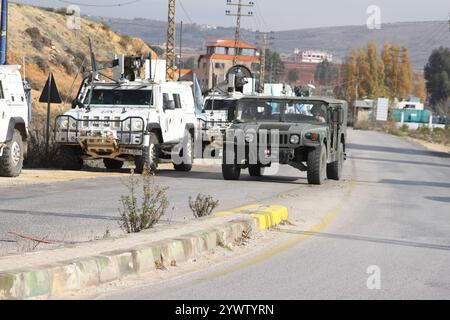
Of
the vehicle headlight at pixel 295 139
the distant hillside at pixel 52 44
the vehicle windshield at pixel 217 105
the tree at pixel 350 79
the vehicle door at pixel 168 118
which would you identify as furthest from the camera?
the tree at pixel 350 79

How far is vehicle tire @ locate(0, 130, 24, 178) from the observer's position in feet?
67.1

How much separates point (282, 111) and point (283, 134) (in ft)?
3.93

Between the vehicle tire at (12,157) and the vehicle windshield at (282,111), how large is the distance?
516 cm

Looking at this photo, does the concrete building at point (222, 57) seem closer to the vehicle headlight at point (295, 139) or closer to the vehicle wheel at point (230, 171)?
the vehicle wheel at point (230, 171)

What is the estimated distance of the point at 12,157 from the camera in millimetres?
20672

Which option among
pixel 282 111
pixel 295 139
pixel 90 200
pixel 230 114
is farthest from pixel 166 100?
pixel 90 200

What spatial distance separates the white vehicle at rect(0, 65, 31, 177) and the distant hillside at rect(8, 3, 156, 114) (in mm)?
30374

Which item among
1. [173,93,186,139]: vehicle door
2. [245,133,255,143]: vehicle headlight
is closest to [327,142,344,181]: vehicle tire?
[245,133,255,143]: vehicle headlight

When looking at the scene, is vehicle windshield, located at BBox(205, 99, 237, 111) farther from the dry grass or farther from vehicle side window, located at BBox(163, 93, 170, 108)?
the dry grass

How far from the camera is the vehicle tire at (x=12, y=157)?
2045 cm

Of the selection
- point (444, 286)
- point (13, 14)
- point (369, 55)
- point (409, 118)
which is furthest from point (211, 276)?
point (369, 55)

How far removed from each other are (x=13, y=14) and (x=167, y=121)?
51.9 meters

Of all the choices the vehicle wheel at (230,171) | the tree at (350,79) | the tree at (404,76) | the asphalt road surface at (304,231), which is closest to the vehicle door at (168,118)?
the asphalt road surface at (304,231)
